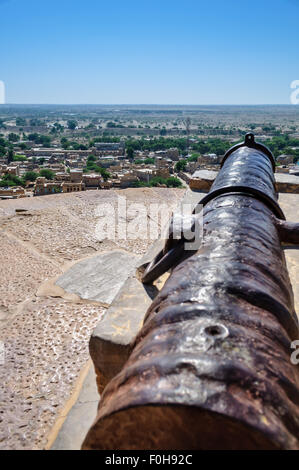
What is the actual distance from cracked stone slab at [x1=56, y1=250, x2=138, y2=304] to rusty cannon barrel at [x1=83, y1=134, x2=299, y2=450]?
3195mm

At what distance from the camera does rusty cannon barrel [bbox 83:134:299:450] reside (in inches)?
28.1

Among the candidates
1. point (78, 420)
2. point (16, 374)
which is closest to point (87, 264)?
point (16, 374)

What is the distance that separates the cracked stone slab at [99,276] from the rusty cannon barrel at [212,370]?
10.5 feet

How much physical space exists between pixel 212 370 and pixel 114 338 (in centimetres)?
118

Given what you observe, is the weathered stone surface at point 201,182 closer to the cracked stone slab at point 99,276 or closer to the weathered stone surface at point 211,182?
the weathered stone surface at point 211,182

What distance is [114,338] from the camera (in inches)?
74.4

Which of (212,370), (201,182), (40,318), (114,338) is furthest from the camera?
(201,182)

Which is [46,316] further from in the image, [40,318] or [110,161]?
[110,161]

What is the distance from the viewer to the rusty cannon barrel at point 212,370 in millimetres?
714

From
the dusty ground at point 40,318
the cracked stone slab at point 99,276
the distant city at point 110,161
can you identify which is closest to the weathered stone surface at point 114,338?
the dusty ground at point 40,318

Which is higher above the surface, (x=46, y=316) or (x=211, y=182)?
(x=211, y=182)

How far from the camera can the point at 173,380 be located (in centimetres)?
77

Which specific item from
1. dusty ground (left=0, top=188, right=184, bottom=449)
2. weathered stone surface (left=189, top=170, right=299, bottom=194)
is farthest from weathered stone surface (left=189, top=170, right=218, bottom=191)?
dusty ground (left=0, top=188, right=184, bottom=449)

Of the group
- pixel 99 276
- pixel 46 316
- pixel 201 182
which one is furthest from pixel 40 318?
pixel 201 182
